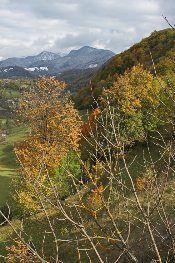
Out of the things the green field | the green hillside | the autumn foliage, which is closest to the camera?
the autumn foliage

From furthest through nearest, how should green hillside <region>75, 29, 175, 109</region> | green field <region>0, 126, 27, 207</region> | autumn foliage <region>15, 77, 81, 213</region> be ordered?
green hillside <region>75, 29, 175, 109</region> → green field <region>0, 126, 27, 207</region> → autumn foliage <region>15, 77, 81, 213</region>

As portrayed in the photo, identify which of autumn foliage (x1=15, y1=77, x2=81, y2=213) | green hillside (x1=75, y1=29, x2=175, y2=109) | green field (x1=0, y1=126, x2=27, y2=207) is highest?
green hillside (x1=75, y1=29, x2=175, y2=109)

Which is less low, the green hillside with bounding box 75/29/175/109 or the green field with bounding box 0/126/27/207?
the green hillside with bounding box 75/29/175/109

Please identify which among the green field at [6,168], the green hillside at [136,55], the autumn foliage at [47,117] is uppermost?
the green hillside at [136,55]

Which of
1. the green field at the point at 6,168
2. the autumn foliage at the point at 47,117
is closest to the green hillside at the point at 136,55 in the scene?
the green field at the point at 6,168

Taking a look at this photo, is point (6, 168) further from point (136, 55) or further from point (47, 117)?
point (136, 55)

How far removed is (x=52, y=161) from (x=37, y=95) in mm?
10462

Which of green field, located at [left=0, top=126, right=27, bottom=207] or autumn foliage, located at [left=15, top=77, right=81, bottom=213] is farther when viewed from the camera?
green field, located at [left=0, top=126, right=27, bottom=207]

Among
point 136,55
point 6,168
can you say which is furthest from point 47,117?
point 136,55

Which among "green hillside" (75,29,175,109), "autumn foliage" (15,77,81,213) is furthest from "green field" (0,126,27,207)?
"green hillside" (75,29,175,109)

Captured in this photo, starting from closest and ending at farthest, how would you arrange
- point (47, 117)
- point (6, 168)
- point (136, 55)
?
point (47, 117) < point (6, 168) < point (136, 55)

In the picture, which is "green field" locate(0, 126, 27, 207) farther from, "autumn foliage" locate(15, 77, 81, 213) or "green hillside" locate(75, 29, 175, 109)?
"green hillside" locate(75, 29, 175, 109)

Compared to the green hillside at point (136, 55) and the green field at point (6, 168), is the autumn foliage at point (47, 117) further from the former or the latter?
the green hillside at point (136, 55)

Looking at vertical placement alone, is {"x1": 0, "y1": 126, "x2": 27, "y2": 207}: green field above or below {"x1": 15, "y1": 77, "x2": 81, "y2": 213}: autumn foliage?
below
